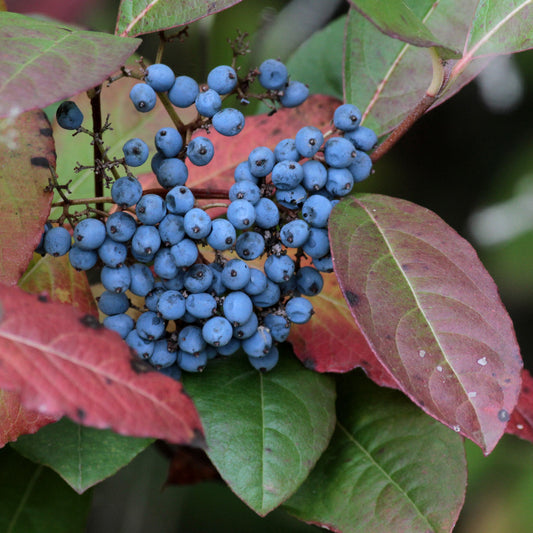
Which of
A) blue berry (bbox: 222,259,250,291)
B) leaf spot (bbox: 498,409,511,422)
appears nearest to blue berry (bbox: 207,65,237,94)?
blue berry (bbox: 222,259,250,291)

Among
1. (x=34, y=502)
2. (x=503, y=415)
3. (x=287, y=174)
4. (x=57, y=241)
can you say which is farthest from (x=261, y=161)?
(x=34, y=502)

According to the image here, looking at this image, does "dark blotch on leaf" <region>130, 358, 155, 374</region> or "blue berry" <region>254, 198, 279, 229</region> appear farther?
"blue berry" <region>254, 198, 279, 229</region>

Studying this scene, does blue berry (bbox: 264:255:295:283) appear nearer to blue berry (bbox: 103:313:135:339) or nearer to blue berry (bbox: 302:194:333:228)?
blue berry (bbox: 302:194:333:228)

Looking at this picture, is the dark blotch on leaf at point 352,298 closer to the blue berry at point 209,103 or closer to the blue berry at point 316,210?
the blue berry at point 316,210

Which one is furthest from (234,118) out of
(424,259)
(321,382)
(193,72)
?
→ (193,72)

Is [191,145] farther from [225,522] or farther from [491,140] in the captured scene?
[491,140]

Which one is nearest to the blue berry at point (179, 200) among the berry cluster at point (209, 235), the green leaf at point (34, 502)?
the berry cluster at point (209, 235)
